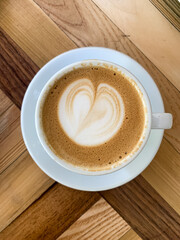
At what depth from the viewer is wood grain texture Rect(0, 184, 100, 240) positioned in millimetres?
979

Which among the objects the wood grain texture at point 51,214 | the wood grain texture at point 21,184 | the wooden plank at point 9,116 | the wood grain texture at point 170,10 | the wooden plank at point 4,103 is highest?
the wooden plank at point 4,103

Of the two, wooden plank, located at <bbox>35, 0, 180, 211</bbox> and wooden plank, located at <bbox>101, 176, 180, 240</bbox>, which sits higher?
wooden plank, located at <bbox>35, 0, 180, 211</bbox>

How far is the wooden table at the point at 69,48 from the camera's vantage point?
96 cm

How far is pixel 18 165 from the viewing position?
97 cm

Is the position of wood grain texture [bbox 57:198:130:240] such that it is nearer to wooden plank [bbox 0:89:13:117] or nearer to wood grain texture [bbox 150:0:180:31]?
wooden plank [bbox 0:89:13:117]

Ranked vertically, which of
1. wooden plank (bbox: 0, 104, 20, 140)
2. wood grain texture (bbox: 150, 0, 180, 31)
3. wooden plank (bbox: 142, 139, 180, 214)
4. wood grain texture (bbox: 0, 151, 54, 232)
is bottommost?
wooden plank (bbox: 142, 139, 180, 214)

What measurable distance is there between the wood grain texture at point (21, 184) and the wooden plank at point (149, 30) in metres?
0.52

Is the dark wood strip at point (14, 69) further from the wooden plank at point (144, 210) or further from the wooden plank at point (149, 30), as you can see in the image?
the wooden plank at point (144, 210)

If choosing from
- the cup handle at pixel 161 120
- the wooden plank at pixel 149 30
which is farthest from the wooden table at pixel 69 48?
the cup handle at pixel 161 120

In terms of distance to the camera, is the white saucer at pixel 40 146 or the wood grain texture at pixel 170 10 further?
the wood grain texture at pixel 170 10

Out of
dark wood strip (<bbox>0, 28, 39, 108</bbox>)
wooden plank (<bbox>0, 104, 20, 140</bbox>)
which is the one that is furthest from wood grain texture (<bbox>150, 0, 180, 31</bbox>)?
wooden plank (<bbox>0, 104, 20, 140</bbox>)

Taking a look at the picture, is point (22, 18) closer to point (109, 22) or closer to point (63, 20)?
point (63, 20)

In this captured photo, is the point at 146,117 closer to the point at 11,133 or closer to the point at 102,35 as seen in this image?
the point at 102,35

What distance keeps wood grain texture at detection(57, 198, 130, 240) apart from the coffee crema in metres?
0.26
